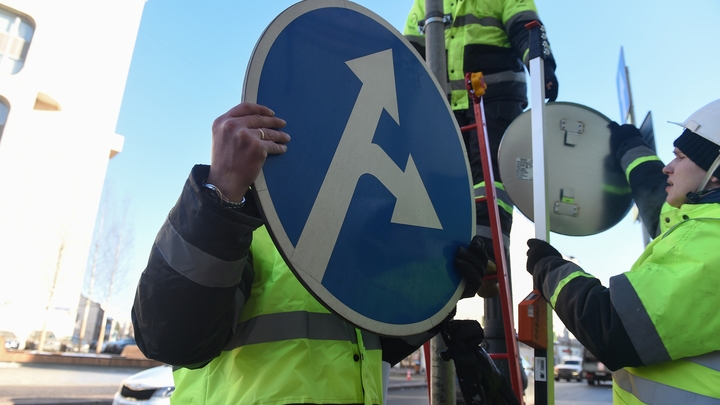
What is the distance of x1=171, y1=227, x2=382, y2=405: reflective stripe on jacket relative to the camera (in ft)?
4.04

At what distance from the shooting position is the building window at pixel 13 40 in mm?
22547

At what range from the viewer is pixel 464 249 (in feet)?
5.26

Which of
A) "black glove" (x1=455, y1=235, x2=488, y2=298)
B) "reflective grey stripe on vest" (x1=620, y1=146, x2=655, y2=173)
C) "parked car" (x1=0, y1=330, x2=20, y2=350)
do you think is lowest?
"parked car" (x1=0, y1=330, x2=20, y2=350)

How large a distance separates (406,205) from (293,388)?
0.54 meters

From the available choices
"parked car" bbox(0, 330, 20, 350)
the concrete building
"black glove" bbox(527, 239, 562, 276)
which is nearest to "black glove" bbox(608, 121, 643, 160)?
"black glove" bbox(527, 239, 562, 276)

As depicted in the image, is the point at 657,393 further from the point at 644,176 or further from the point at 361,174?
the point at 644,176

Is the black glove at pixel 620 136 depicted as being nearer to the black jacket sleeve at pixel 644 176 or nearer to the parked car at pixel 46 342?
the black jacket sleeve at pixel 644 176

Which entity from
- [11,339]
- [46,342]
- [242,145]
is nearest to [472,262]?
[242,145]

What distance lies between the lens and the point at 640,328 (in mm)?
1512

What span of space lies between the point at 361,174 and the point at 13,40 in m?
26.8

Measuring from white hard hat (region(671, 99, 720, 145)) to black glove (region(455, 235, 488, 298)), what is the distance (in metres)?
0.94

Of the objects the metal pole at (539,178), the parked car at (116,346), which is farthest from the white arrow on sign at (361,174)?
the parked car at (116,346)

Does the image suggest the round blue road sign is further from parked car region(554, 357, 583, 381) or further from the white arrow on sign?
parked car region(554, 357, 583, 381)

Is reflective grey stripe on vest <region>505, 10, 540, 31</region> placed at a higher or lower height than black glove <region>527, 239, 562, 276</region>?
higher
